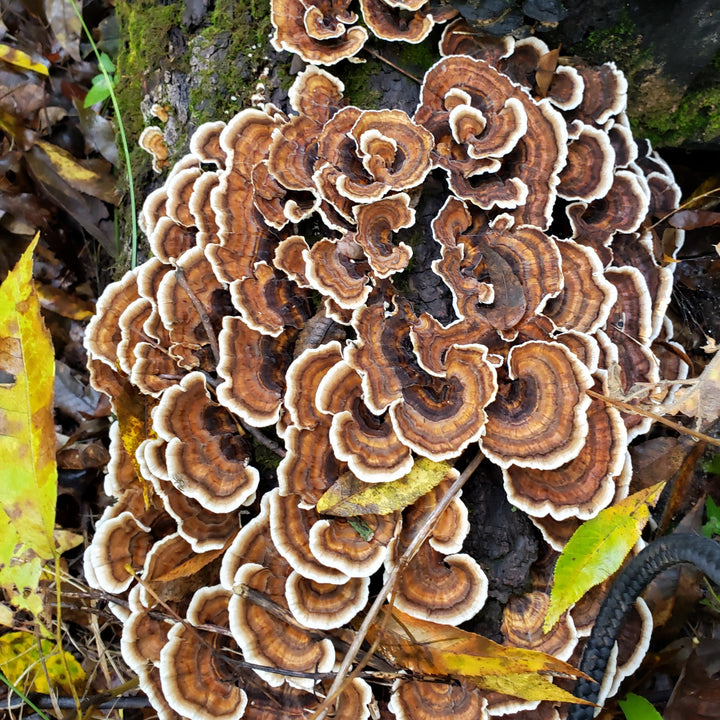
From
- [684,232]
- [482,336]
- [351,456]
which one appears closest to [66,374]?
[351,456]

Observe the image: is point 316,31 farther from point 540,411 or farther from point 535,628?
point 535,628

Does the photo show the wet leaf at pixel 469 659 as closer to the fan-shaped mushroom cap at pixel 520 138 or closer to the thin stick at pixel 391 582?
the thin stick at pixel 391 582

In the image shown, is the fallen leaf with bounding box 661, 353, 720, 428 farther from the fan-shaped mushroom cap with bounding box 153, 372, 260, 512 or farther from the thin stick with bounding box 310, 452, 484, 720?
the fan-shaped mushroom cap with bounding box 153, 372, 260, 512

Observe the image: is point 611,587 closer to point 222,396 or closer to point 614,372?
point 614,372

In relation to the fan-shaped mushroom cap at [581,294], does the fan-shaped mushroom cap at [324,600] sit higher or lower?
lower

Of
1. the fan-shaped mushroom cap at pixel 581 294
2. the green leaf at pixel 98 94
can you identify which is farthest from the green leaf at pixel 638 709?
the green leaf at pixel 98 94

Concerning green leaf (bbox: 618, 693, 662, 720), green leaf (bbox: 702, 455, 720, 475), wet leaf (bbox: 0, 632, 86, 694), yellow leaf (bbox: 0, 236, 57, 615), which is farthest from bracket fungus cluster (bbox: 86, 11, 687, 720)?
wet leaf (bbox: 0, 632, 86, 694)
